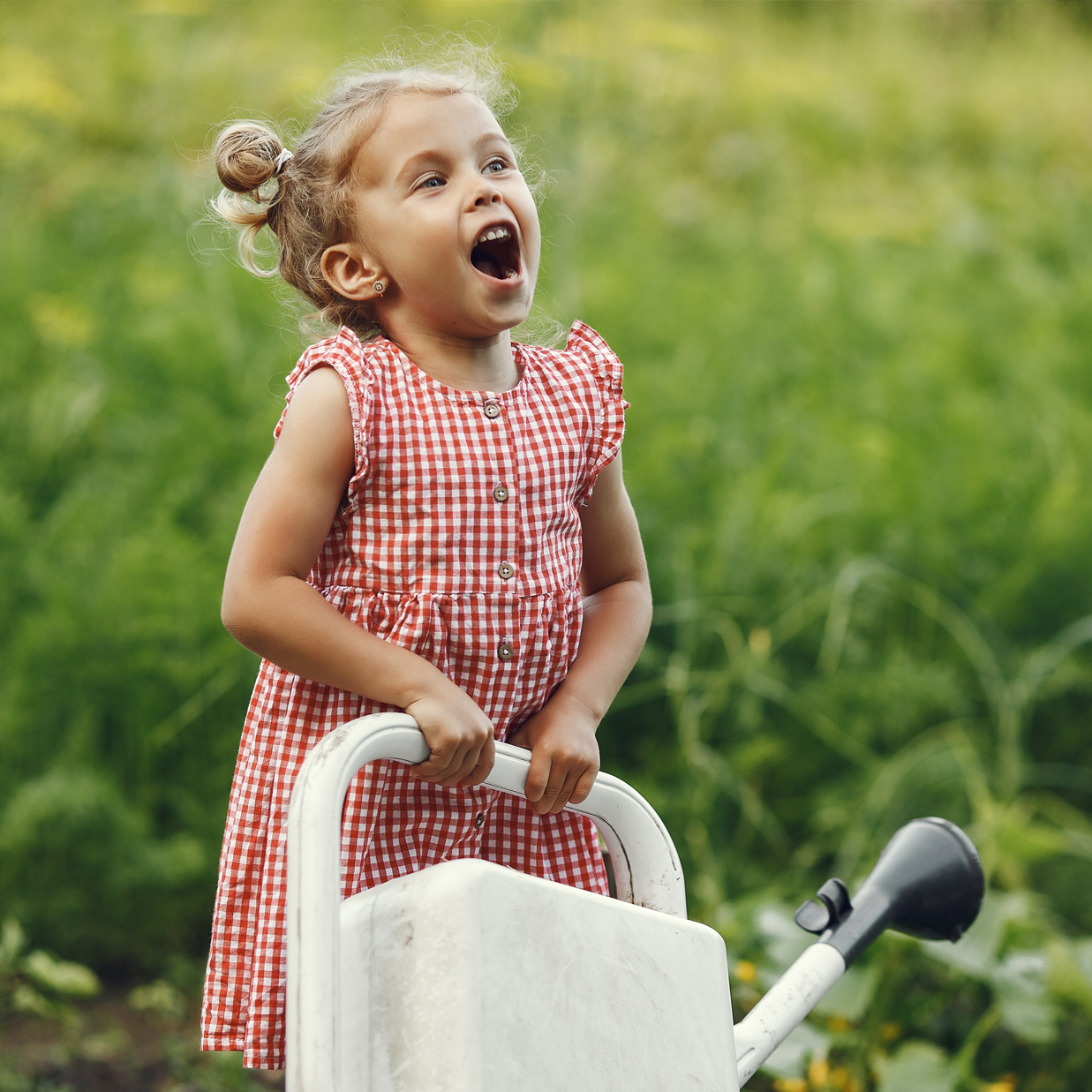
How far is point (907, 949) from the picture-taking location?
6.77ft

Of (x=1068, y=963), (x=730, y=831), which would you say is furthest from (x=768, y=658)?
(x=1068, y=963)

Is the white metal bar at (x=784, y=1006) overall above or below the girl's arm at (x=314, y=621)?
below

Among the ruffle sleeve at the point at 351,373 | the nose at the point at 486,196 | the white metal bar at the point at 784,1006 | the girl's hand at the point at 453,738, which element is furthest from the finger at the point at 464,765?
the nose at the point at 486,196

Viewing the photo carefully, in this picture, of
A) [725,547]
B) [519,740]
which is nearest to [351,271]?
[519,740]

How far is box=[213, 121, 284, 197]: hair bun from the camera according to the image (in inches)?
47.4

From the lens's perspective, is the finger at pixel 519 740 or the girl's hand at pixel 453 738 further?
the finger at pixel 519 740

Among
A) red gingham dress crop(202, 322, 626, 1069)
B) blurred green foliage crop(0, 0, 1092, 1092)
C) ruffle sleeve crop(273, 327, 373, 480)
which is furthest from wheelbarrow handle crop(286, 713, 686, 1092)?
blurred green foliage crop(0, 0, 1092, 1092)

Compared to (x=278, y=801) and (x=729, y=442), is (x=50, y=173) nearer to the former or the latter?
(x=729, y=442)

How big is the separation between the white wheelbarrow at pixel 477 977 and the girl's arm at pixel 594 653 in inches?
1.2

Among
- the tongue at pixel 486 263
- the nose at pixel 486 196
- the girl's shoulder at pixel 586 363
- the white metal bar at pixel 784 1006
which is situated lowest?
the white metal bar at pixel 784 1006

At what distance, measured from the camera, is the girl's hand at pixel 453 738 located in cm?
98

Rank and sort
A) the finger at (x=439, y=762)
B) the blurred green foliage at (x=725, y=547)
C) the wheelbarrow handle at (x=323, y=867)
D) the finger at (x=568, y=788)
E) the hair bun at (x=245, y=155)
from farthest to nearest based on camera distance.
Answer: the blurred green foliage at (x=725, y=547)
the hair bun at (x=245, y=155)
the finger at (x=568, y=788)
the finger at (x=439, y=762)
the wheelbarrow handle at (x=323, y=867)

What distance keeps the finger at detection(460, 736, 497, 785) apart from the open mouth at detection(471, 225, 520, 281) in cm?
42

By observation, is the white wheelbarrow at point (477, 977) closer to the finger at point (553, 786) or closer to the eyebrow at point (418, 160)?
the finger at point (553, 786)
